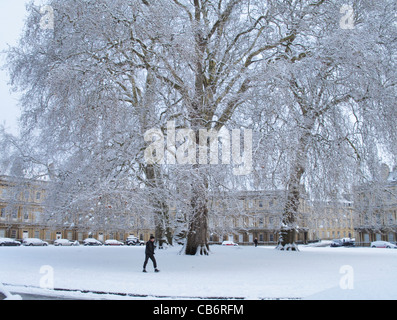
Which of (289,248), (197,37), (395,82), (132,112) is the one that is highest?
(197,37)

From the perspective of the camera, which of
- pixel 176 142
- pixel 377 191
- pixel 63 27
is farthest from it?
pixel 377 191

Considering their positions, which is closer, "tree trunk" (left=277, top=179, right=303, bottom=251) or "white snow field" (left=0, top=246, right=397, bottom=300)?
"white snow field" (left=0, top=246, right=397, bottom=300)

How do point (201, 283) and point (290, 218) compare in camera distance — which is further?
point (290, 218)

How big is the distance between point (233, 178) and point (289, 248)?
1579cm

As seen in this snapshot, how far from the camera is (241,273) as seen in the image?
1358 cm

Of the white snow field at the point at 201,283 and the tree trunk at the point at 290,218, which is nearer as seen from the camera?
the white snow field at the point at 201,283

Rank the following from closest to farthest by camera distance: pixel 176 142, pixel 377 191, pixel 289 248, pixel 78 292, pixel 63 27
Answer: pixel 78 292 < pixel 63 27 < pixel 176 142 < pixel 377 191 < pixel 289 248

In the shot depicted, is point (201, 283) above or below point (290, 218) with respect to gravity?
below

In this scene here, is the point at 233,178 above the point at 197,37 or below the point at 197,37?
below

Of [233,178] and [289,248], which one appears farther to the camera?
[289,248]

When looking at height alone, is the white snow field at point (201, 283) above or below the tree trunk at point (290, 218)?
below

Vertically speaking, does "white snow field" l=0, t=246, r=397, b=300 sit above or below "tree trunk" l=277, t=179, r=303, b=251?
below

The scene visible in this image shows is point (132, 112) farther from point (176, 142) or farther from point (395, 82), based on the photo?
point (395, 82)

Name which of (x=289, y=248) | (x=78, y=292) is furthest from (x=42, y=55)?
(x=289, y=248)
